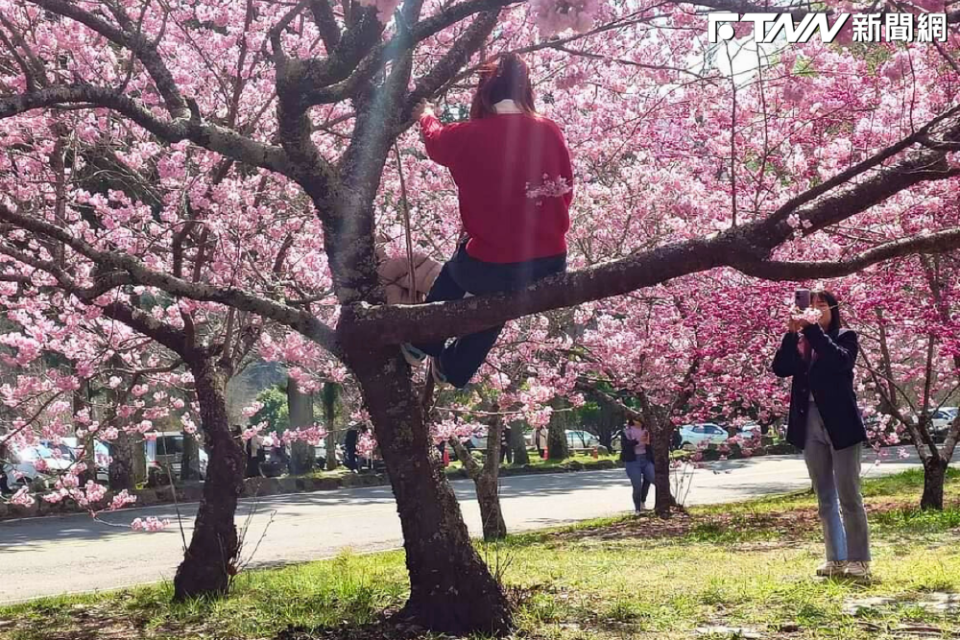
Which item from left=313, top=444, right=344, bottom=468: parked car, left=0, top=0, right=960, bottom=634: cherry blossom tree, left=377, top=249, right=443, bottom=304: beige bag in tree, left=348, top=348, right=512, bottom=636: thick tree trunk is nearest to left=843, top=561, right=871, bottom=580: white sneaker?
left=0, top=0, right=960, bottom=634: cherry blossom tree

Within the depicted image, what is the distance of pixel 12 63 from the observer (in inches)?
292

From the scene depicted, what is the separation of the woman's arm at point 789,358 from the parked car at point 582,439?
123 feet

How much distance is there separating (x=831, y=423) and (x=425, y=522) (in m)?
2.43

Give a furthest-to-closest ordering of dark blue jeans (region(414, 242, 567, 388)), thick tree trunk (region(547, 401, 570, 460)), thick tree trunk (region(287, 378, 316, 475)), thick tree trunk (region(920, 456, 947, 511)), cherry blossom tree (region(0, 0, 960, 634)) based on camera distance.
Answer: thick tree trunk (region(547, 401, 570, 460))
thick tree trunk (region(287, 378, 316, 475))
thick tree trunk (region(920, 456, 947, 511))
dark blue jeans (region(414, 242, 567, 388))
cherry blossom tree (region(0, 0, 960, 634))

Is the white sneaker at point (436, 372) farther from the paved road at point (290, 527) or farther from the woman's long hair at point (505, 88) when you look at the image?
the paved road at point (290, 527)

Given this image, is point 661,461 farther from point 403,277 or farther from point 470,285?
point 470,285

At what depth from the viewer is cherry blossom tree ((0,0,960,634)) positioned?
411 centimetres

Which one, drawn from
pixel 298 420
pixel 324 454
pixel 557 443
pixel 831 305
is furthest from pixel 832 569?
pixel 324 454

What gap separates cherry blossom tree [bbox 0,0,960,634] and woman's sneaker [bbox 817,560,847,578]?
2045mm

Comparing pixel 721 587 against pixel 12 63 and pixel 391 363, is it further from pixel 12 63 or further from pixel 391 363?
pixel 12 63

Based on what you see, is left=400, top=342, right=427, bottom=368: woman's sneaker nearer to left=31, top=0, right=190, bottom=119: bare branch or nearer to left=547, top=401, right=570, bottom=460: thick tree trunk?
left=31, top=0, right=190, bottom=119: bare branch

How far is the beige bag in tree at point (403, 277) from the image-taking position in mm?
4863

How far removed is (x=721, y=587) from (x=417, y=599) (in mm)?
1922

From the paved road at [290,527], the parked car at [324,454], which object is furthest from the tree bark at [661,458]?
the parked car at [324,454]
